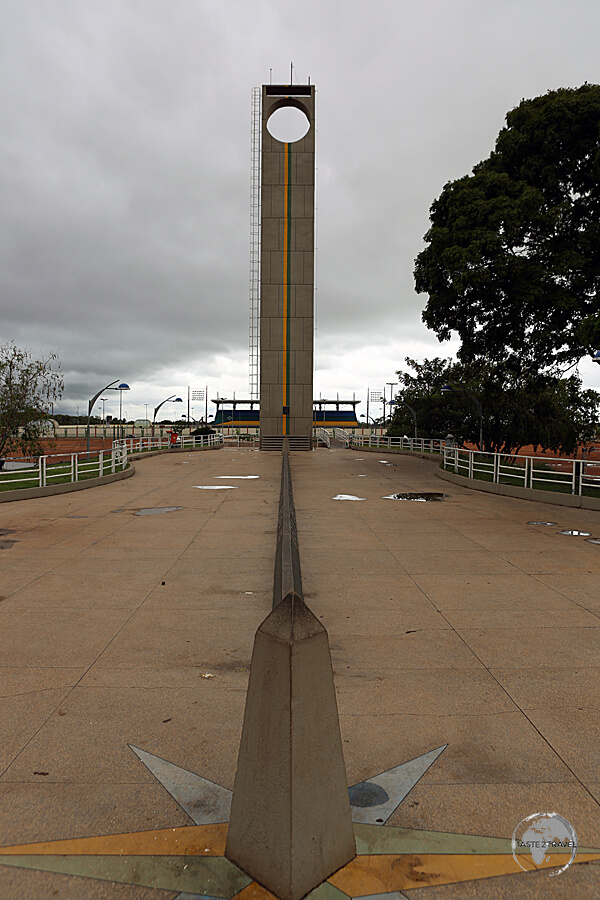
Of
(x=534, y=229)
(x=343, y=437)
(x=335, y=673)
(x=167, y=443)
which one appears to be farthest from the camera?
(x=343, y=437)

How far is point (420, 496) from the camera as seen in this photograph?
1755 centimetres

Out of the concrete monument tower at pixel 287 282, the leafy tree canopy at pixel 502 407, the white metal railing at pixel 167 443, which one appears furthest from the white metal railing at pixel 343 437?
the white metal railing at pixel 167 443

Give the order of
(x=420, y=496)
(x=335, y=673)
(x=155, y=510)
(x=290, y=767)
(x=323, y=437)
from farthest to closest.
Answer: (x=323, y=437) < (x=420, y=496) < (x=155, y=510) < (x=335, y=673) < (x=290, y=767)

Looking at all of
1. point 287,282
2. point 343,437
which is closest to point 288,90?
point 287,282

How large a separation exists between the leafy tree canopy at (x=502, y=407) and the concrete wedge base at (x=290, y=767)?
2446cm

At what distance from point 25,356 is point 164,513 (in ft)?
54.0

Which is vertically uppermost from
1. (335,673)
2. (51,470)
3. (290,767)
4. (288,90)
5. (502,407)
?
(288,90)

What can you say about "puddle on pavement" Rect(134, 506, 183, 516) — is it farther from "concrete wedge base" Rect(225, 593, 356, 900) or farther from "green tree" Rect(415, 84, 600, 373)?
"green tree" Rect(415, 84, 600, 373)

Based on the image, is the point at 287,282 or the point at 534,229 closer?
the point at 534,229

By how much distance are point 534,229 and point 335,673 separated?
792 inches

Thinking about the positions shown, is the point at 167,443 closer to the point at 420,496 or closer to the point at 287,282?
the point at 287,282

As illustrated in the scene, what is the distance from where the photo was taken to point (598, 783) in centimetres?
312

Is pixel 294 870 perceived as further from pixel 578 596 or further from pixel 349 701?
pixel 578 596

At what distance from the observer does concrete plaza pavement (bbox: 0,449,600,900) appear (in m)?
2.89
